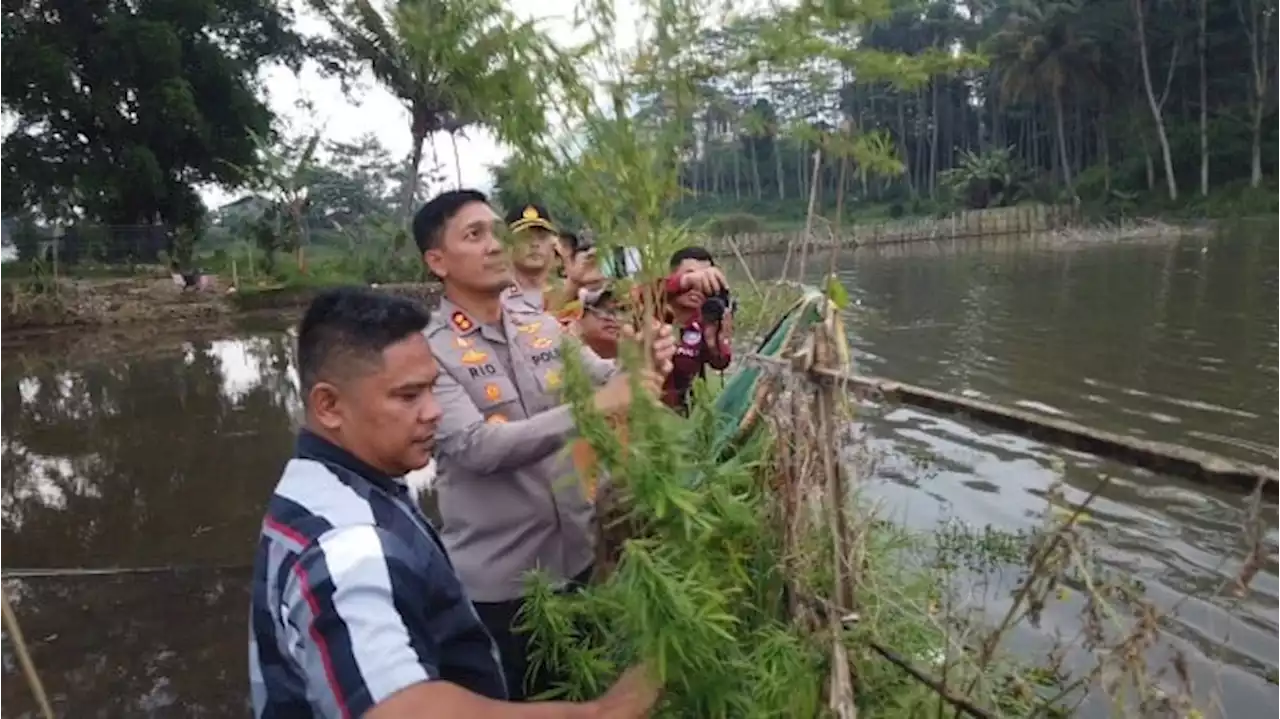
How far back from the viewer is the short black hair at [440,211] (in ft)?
7.93

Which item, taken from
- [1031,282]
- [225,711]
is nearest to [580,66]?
[225,711]

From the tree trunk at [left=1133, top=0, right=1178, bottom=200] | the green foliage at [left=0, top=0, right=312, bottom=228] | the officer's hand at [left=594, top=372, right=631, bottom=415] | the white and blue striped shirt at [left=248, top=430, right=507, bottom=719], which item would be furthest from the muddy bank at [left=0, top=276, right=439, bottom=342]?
the tree trunk at [left=1133, top=0, right=1178, bottom=200]

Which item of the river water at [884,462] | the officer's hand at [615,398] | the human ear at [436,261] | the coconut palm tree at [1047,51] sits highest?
the coconut palm tree at [1047,51]

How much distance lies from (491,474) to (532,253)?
34.2 inches

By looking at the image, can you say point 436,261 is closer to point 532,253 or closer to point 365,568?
point 532,253

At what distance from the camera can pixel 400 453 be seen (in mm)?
1546

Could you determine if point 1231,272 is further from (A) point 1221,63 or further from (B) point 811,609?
(A) point 1221,63

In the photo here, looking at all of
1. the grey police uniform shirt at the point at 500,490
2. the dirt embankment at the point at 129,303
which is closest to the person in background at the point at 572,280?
the grey police uniform shirt at the point at 500,490

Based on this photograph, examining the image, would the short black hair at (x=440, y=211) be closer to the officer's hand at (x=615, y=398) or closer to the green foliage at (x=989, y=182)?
the officer's hand at (x=615, y=398)

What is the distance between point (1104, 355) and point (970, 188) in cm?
3622

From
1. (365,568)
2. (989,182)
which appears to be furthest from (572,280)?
(989,182)

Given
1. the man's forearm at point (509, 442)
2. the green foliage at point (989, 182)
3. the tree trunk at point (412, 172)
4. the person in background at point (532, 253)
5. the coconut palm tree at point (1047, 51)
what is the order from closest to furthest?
the man's forearm at point (509, 442), the person in background at point (532, 253), the tree trunk at point (412, 172), the coconut palm tree at point (1047, 51), the green foliage at point (989, 182)

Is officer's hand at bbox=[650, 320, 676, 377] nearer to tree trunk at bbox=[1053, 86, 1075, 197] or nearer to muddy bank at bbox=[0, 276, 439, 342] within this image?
muddy bank at bbox=[0, 276, 439, 342]

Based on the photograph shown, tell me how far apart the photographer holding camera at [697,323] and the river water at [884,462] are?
1284mm
